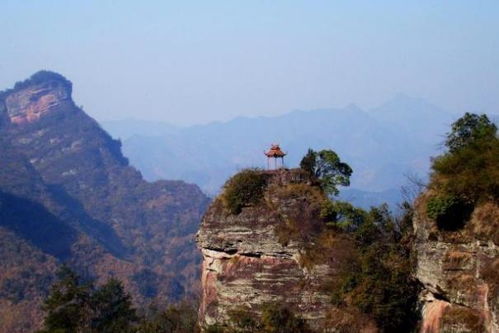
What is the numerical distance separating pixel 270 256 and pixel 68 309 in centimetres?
1433

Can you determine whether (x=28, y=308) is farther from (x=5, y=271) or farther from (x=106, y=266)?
(x=106, y=266)

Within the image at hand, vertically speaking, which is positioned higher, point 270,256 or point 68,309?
point 270,256

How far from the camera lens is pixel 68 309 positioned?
3581 centimetres

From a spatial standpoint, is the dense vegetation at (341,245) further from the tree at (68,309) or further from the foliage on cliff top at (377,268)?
the tree at (68,309)

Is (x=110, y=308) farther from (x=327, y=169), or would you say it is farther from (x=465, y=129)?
(x=465, y=129)

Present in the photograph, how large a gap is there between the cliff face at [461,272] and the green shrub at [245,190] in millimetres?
8180

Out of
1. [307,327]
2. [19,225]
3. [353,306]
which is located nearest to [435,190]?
[353,306]

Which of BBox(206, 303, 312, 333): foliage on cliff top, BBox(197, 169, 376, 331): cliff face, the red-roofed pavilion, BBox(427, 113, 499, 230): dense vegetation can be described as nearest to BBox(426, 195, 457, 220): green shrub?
BBox(427, 113, 499, 230): dense vegetation

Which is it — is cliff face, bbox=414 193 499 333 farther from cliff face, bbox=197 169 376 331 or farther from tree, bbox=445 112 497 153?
cliff face, bbox=197 169 376 331

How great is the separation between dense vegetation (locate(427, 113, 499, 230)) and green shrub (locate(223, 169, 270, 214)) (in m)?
8.17

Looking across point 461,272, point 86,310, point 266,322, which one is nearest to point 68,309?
point 86,310

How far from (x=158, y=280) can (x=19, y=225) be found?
128ft

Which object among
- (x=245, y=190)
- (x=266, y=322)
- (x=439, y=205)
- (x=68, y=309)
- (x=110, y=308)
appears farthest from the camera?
(x=110, y=308)

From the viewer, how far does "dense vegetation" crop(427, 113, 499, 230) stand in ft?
60.8
